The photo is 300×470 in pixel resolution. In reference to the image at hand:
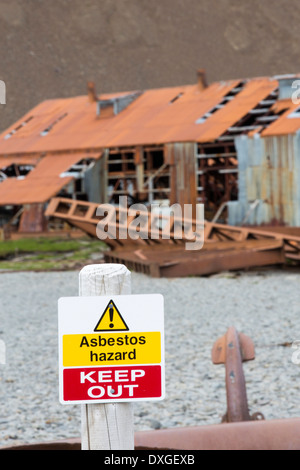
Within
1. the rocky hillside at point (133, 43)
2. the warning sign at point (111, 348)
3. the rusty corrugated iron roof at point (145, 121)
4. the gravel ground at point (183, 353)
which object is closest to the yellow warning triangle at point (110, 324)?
the warning sign at point (111, 348)

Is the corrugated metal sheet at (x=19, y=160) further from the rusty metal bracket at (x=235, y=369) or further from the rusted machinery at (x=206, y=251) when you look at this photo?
the rusty metal bracket at (x=235, y=369)

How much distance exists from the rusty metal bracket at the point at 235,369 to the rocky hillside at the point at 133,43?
282ft

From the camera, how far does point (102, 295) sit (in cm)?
277

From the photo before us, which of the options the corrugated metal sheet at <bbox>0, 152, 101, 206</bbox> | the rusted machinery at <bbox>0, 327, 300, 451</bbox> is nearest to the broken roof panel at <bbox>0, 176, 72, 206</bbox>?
the corrugated metal sheet at <bbox>0, 152, 101, 206</bbox>

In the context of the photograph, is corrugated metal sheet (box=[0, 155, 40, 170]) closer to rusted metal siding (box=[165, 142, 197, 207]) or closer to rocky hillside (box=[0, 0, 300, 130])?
rusted metal siding (box=[165, 142, 197, 207])

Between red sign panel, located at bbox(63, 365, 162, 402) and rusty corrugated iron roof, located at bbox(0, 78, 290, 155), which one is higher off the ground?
rusty corrugated iron roof, located at bbox(0, 78, 290, 155)

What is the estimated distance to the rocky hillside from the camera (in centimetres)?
9625

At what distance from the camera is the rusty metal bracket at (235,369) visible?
18.2 ft

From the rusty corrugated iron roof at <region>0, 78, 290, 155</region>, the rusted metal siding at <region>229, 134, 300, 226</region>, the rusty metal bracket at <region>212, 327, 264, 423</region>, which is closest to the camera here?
the rusty metal bracket at <region>212, 327, 264, 423</region>

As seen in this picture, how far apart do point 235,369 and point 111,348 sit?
123 inches

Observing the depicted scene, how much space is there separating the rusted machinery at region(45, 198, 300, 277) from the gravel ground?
538mm

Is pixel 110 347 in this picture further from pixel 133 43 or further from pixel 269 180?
pixel 133 43

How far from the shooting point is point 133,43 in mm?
108875
